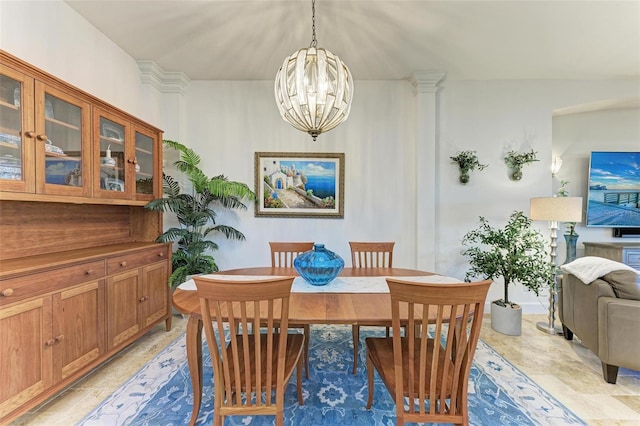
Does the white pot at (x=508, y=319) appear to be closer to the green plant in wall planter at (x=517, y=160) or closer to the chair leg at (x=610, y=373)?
the chair leg at (x=610, y=373)

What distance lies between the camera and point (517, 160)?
3193mm

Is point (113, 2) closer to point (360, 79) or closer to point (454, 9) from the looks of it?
point (360, 79)

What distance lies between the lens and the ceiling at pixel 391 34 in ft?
6.95

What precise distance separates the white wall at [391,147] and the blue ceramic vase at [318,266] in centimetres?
153

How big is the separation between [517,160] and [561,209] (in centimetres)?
87

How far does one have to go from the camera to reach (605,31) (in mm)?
2365

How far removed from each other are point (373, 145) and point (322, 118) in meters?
1.73

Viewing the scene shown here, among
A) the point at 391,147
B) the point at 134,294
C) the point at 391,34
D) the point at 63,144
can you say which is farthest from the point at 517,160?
the point at 63,144

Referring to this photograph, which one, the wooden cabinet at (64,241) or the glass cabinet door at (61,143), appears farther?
the glass cabinet door at (61,143)

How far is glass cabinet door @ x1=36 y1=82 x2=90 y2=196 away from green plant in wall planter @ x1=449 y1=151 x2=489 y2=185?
3.67 metres

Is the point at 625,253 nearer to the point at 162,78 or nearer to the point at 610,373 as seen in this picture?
the point at 610,373

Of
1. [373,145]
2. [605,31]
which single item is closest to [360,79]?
[373,145]

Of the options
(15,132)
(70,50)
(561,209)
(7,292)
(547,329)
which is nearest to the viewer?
(7,292)

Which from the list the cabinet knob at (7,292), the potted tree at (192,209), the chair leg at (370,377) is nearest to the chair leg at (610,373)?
the chair leg at (370,377)
